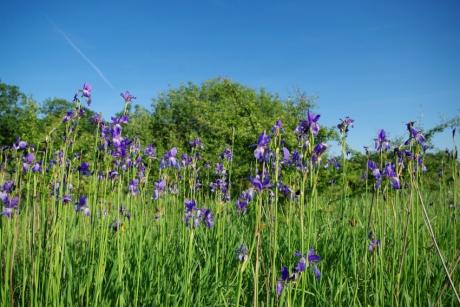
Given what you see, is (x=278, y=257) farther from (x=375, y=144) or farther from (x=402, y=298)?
(x=375, y=144)

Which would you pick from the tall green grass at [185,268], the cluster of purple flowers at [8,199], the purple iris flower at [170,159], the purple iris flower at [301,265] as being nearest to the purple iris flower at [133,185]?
the purple iris flower at [170,159]

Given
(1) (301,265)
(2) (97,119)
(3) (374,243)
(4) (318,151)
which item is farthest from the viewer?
(3) (374,243)

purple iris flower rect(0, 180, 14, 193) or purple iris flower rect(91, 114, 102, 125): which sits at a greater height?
purple iris flower rect(91, 114, 102, 125)

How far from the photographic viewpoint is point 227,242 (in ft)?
12.4

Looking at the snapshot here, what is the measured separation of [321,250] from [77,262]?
255cm

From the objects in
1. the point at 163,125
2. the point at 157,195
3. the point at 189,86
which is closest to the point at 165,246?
the point at 157,195

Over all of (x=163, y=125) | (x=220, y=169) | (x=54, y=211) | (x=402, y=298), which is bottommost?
(x=402, y=298)

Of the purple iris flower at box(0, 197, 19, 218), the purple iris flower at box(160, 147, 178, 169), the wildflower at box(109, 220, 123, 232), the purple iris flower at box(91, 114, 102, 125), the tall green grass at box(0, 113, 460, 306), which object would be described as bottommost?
the tall green grass at box(0, 113, 460, 306)

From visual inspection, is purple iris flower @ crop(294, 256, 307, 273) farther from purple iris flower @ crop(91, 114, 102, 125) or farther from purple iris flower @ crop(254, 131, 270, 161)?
purple iris flower @ crop(91, 114, 102, 125)

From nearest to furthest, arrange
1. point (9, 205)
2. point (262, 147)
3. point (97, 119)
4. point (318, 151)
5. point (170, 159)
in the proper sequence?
point (318, 151), point (262, 147), point (97, 119), point (9, 205), point (170, 159)

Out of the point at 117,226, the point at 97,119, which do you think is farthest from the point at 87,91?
the point at 117,226

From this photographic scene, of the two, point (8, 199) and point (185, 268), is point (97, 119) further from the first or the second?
point (8, 199)

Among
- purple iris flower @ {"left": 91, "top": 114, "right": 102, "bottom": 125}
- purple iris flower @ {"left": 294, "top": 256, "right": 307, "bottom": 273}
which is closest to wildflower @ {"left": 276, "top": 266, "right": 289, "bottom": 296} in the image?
purple iris flower @ {"left": 294, "top": 256, "right": 307, "bottom": 273}

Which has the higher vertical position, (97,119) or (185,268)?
(97,119)
